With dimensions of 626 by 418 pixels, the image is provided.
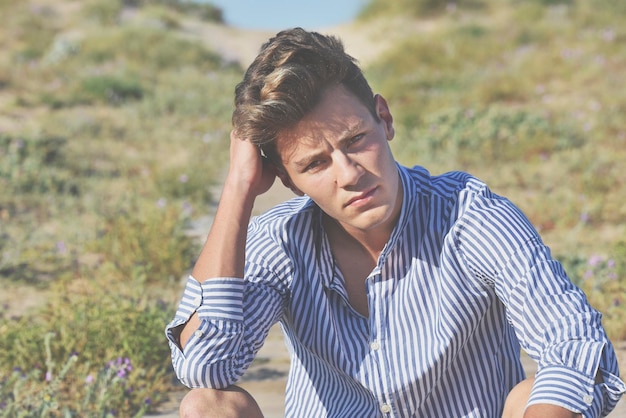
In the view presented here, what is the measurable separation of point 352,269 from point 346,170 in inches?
12.5

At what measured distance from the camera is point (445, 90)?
36.4ft

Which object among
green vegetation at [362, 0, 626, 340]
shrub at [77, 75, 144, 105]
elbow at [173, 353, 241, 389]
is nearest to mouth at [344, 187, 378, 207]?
elbow at [173, 353, 241, 389]

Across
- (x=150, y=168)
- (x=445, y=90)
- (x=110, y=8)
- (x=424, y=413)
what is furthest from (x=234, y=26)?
(x=424, y=413)

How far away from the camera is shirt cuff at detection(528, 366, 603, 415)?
1.87 m

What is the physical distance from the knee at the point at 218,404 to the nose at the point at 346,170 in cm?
59

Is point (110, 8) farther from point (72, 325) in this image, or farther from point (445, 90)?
point (72, 325)

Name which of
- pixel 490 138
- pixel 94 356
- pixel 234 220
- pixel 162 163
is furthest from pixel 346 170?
pixel 162 163

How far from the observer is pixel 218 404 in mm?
2191

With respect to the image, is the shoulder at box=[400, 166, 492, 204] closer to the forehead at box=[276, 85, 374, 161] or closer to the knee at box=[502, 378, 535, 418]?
the forehead at box=[276, 85, 374, 161]

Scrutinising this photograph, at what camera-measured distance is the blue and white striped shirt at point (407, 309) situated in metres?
2.06

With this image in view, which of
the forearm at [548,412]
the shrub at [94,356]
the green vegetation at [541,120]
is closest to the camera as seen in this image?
the forearm at [548,412]

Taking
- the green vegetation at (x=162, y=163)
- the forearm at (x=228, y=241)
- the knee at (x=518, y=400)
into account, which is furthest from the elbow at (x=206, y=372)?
the green vegetation at (x=162, y=163)

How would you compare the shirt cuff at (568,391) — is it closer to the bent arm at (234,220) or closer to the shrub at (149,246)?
the bent arm at (234,220)

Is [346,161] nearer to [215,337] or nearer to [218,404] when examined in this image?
[215,337]
